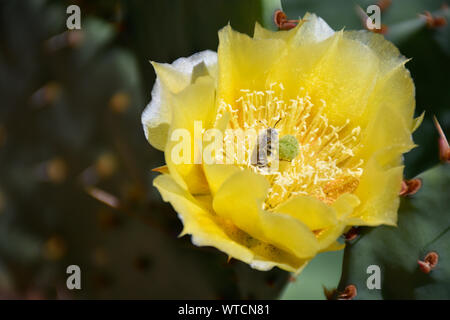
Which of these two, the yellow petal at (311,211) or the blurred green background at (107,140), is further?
the blurred green background at (107,140)

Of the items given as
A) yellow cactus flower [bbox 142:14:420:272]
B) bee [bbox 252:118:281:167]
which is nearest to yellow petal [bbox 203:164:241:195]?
yellow cactus flower [bbox 142:14:420:272]

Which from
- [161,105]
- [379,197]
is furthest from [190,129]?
[379,197]

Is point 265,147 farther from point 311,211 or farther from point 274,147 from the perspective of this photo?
point 311,211

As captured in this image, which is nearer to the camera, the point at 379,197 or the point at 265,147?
the point at 379,197

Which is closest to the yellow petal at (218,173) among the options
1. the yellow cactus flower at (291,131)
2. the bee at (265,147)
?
the yellow cactus flower at (291,131)

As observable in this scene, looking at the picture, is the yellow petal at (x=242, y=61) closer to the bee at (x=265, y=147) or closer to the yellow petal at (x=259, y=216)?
the bee at (x=265, y=147)

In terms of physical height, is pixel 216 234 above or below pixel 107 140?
below
